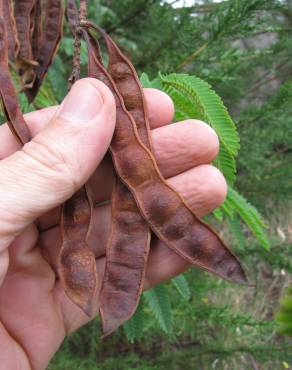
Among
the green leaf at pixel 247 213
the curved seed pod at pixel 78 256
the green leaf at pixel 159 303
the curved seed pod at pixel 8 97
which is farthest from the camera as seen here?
the green leaf at pixel 159 303

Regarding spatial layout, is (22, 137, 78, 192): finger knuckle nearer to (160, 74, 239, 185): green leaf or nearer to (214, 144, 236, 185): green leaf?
(160, 74, 239, 185): green leaf

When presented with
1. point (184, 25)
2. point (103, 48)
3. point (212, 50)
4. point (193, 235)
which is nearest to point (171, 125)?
point (193, 235)

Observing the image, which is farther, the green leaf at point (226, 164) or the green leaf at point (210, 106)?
the green leaf at point (226, 164)

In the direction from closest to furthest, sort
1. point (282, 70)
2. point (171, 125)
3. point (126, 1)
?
point (171, 125)
point (126, 1)
point (282, 70)

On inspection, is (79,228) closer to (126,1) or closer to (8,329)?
(8,329)

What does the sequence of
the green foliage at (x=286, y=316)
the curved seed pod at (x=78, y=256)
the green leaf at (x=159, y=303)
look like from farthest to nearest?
1. the green leaf at (x=159, y=303)
2. the curved seed pod at (x=78, y=256)
3. the green foliage at (x=286, y=316)

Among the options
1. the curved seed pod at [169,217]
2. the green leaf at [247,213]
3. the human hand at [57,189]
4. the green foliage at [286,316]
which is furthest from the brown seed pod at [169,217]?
the green foliage at [286,316]

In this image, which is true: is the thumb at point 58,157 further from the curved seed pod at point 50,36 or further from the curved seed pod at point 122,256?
the curved seed pod at point 50,36

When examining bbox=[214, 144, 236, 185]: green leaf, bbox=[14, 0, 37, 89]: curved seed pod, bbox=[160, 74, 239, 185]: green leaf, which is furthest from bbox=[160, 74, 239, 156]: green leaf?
bbox=[14, 0, 37, 89]: curved seed pod

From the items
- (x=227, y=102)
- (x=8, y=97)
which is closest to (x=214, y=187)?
(x=8, y=97)
